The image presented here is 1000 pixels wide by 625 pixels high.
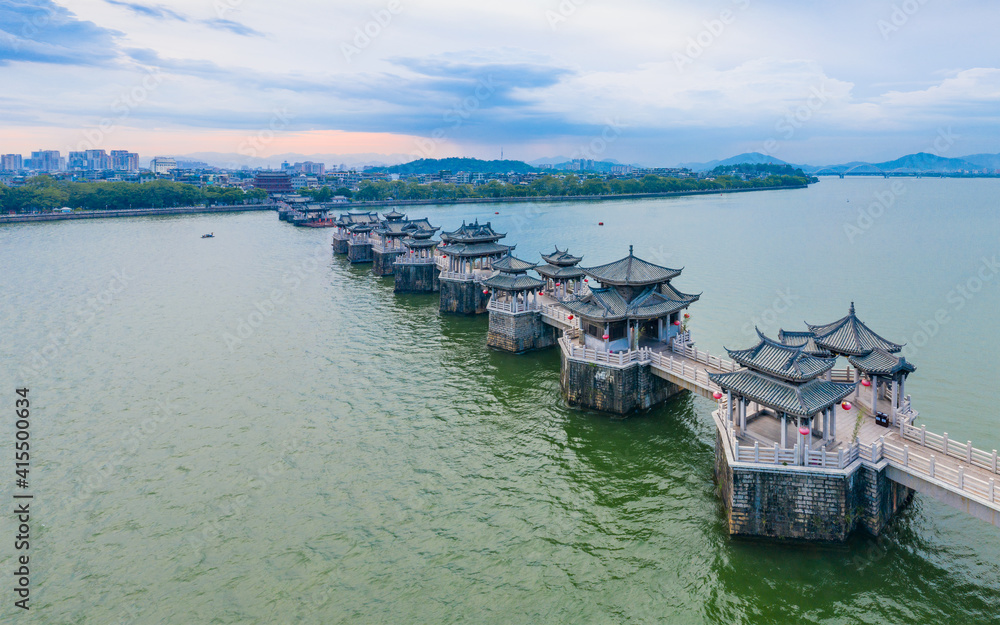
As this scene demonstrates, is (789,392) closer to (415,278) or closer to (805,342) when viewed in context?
(805,342)

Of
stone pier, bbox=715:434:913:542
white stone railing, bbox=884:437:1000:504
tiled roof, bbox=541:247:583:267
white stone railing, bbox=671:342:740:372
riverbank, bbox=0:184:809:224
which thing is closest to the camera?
white stone railing, bbox=884:437:1000:504

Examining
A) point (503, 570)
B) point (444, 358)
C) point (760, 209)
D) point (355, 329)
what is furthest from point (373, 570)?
point (760, 209)

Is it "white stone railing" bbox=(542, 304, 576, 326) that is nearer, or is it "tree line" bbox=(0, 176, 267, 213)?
"white stone railing" bbox=(542, 304, 576, 326)

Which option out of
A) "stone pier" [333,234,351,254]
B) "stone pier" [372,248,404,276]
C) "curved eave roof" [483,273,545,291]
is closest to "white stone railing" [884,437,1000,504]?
"curved eave roof" [483,273,545,291]

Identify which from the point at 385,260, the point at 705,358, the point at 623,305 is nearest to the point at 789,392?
the point at 705,358

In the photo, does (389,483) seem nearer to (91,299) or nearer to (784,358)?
(784,358)

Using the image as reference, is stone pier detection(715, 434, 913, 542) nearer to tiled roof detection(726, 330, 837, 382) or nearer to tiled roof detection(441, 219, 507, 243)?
tiled roof detection(726, 330, 837, 382)

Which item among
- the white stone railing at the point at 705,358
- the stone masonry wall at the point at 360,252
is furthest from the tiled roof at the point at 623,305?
the stone masonry wall at the point at 360,252
